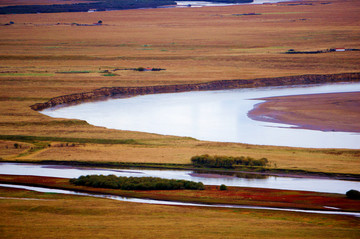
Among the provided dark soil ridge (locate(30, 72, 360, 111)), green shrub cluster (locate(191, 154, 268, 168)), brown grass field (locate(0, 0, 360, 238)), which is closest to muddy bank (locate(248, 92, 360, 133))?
brown grass field (locate(0, 0, 360, 238))

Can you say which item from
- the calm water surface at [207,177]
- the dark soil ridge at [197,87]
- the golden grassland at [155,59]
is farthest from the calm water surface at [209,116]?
the calm water surface at [207,177]

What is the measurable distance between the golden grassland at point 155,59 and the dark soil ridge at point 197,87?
1240 mm

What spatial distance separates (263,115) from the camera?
43.2 m

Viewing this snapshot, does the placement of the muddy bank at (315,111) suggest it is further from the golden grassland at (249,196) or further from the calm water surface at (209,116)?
the golden grassland at (249,196)

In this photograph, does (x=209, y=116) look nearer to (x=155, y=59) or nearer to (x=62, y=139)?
(x=62, y=139)

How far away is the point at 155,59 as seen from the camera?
7119 centimetres

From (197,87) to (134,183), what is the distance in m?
31.4

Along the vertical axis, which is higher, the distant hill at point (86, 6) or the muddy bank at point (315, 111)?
the distant hill at point (86, 6)

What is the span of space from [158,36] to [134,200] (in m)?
72.0

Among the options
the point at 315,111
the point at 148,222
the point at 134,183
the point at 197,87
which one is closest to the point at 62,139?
the point at 134,183

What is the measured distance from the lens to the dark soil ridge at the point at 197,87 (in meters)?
51.2

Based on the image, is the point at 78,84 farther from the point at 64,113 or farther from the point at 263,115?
the point at 263,115

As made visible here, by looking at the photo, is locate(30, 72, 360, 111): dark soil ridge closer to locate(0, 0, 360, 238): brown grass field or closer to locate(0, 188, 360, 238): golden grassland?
locate(0, 0, 360, 238): brown grass field

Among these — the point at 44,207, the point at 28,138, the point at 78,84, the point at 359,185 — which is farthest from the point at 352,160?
the point at 78,84
